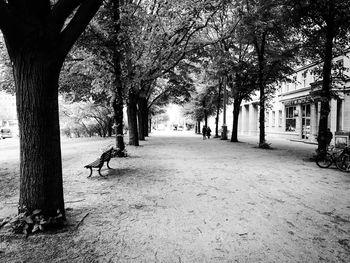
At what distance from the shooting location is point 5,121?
78812 millimetres

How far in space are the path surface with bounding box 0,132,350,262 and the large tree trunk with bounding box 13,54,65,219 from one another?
0.65 m

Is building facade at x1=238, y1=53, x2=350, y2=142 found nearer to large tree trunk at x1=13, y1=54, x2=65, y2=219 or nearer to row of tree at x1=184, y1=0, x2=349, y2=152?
row of tree at x1=184, y1=0, x2=349, y2=152

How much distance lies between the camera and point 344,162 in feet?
33.8

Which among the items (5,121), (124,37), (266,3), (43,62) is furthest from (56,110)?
(5,121)

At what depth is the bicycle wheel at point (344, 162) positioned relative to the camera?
1014cm

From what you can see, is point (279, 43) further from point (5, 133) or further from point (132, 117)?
point (5, 133)

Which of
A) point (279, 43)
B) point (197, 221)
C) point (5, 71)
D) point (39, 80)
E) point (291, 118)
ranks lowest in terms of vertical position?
point (197, 221)

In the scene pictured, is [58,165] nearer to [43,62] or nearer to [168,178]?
[43,62]

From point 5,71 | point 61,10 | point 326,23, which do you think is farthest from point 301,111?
point 61,10

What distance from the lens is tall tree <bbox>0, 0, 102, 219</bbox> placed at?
418cm

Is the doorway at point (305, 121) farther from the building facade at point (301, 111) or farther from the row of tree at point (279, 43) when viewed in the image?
the row of tree at point (279, 43)

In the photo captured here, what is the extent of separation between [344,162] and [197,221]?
26.6 ft

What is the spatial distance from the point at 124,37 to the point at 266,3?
27.3 feet

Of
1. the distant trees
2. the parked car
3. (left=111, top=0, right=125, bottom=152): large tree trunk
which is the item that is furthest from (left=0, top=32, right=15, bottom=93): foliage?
the parked car
